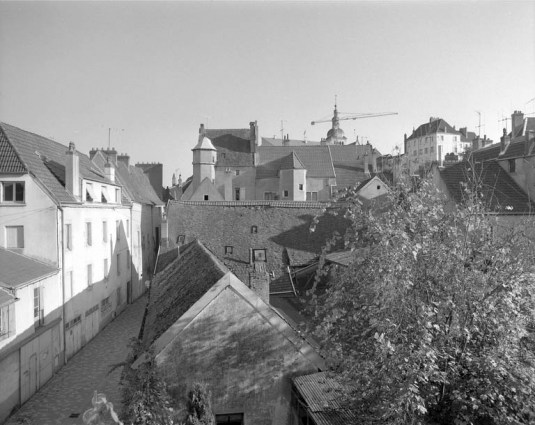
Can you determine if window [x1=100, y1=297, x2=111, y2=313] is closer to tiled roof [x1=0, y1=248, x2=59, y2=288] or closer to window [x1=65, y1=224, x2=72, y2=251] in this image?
window [x1=65, y1=224, x2=72, y2=251]

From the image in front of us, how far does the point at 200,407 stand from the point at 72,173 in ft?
63.3

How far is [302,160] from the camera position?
59.7 m

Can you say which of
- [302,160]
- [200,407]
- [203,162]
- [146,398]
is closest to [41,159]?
[146,398]

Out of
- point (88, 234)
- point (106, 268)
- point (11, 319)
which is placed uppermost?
point (88, 234)

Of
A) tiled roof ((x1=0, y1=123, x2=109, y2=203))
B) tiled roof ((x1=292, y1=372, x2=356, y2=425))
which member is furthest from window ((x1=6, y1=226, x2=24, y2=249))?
tiled roof ((x1=292, y1=372, x2=356, y2=425))

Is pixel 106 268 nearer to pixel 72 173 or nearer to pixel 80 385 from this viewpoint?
pixel 72 173

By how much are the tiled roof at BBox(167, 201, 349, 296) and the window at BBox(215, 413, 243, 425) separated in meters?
17.5

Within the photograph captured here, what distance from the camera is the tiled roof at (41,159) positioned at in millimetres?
23203

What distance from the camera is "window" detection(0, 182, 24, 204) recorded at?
22391mm

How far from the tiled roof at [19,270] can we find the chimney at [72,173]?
4.84 m

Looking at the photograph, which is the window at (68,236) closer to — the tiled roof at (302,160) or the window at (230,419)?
the window at (230,419)

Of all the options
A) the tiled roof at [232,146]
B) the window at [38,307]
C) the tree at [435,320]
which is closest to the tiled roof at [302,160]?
the tiled roof at [232,146]

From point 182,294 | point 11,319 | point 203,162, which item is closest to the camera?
point 182,294

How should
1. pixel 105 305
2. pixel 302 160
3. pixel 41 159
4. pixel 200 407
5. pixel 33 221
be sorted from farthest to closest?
pixel 302 160 < pixel 105 305 < pixel 41 159 < pixel 33 221 < pixel 200 407
